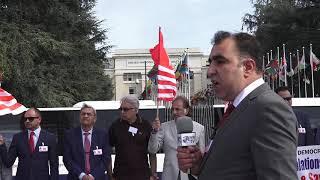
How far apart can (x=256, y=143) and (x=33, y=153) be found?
17.8ft

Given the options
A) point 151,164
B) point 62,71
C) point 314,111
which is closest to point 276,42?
point 62,71

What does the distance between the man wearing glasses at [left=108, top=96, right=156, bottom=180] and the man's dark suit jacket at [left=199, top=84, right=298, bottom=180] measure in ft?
14.8

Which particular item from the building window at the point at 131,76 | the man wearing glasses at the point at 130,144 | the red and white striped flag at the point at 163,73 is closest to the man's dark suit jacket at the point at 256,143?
the man wearing glasses at the point at 130,144

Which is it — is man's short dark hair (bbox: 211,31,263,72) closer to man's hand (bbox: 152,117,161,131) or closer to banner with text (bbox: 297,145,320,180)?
man's hand (bbox: 152,117,161,131)

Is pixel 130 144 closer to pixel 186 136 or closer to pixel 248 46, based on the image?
pixel 186 136

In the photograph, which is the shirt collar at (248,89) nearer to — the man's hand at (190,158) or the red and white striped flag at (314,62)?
the man's hand at (190,158)

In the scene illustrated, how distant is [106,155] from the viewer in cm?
697

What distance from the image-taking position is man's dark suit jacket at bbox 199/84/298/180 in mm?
2102

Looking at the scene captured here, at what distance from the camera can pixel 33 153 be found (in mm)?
7082

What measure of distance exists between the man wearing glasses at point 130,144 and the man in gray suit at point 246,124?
173 inches

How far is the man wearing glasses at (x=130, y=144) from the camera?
22.4 ft

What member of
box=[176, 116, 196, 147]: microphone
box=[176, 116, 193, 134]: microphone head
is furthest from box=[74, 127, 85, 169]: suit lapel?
box=[176, 116, 196, 147]: microphone

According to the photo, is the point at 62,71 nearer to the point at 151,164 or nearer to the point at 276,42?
the point at 151,164

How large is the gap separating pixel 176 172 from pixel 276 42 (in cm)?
3992
